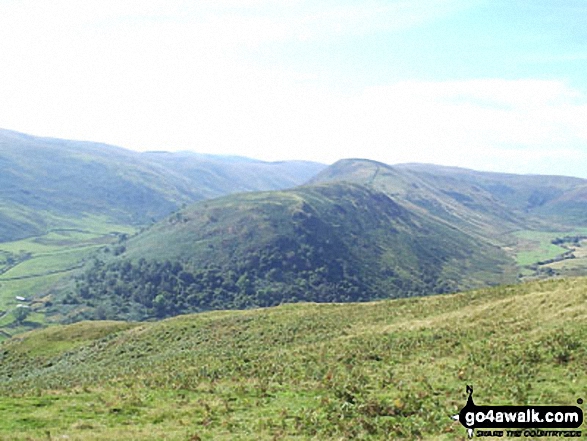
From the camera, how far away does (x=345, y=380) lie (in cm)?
2903

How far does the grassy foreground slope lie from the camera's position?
21875mm

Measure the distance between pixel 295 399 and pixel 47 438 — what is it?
40.9 ft

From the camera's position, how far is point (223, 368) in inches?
1471

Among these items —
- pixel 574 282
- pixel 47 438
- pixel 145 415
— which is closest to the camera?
pixel 47 438

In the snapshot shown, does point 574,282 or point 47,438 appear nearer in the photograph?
point 47,438

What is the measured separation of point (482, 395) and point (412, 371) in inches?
271

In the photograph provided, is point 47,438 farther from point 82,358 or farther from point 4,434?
point 82,358

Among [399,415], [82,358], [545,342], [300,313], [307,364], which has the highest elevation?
[545,342]

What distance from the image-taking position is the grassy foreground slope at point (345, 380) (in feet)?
71.8

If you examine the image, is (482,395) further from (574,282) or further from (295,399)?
(574,282)

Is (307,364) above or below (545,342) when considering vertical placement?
below

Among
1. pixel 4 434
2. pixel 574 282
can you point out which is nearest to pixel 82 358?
pixel 4 434

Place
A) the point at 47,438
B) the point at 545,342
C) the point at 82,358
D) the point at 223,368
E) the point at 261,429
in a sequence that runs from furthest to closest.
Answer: the point at 82,358, the point at 223,368, the point at 545,342, the point at 261,429, the point at 47,438

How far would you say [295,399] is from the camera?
87.4 feet
